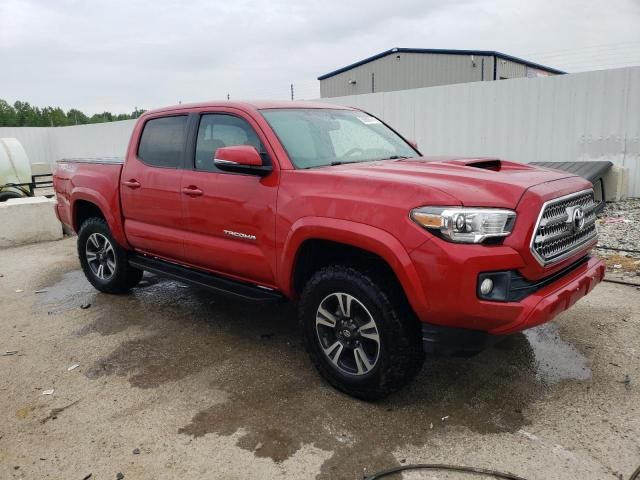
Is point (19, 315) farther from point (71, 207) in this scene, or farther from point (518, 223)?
point (518, 223)

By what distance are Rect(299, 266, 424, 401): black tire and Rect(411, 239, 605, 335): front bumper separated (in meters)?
0.24

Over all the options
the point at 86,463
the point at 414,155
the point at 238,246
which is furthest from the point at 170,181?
the point at 86,463

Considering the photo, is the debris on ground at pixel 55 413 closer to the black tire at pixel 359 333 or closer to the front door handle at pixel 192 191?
the black tire at pixel 359 333

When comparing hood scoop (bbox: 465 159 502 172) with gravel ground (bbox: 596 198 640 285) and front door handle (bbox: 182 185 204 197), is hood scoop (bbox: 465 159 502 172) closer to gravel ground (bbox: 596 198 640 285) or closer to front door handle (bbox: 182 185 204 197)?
front door handle (bbox: 182 185 204 197)

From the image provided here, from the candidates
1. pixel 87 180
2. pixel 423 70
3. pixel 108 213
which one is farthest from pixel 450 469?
pixel 423 70

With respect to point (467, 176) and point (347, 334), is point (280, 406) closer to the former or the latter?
point (347, 334)

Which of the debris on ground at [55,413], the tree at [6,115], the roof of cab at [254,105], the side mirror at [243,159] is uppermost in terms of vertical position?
the tree at [6,115]

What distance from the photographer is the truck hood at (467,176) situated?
9.19 feet

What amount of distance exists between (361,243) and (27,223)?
7.97 meters

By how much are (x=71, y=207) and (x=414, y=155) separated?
12.6 ft

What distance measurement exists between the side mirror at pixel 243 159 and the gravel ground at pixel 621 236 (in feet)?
13.6

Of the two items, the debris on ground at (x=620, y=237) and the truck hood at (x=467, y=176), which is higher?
the truck hood at (x=467, y=176)

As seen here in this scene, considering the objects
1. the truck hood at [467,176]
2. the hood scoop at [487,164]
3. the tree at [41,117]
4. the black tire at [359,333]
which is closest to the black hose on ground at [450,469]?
the black tire at [359,333]

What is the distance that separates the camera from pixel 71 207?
5.89 metres
